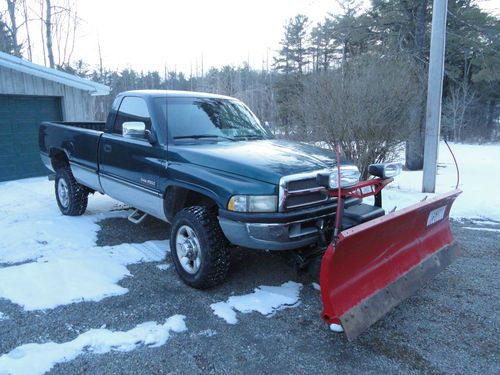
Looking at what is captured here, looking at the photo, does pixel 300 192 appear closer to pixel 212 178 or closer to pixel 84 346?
pixel 212 178

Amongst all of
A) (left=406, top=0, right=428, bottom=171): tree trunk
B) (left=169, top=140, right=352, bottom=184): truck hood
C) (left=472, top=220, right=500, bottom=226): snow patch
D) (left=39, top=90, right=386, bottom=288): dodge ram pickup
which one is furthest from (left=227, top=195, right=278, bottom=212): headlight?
(left=406, top=0, right=428, bottom=171): tree trunk

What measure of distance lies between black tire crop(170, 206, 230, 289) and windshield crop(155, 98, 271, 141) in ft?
3.33

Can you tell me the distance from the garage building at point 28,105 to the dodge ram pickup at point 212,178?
5.69 m

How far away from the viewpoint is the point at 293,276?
4352mm

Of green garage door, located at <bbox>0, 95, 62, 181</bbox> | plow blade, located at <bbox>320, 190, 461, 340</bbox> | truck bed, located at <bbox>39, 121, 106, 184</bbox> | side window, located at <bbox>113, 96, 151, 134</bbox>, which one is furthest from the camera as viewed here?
green garage door, located at <bbox>0, 95, 62, 181</bbox>

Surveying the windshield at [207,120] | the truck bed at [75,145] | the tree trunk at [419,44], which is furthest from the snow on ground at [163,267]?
the tree trunk at [419,44]

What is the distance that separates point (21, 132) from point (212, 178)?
8.99 meters

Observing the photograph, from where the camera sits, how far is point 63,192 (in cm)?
664

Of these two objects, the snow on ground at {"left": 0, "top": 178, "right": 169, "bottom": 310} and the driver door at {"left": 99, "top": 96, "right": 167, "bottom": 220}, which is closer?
the snow on ground at {"left": 0, "top": 178, "right": 169, "bottom": 310}

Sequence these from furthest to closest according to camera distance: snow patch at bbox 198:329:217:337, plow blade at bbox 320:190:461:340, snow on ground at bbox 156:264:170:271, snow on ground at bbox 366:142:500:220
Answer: snow on ground at bbox 366:142:500:220
snow on ground at bbox 156:264:170:271
snow patch at bbox 198:329:217:337
plow blade at bbox 320:190:461:340

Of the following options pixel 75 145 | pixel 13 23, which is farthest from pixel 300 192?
pixel 13 23

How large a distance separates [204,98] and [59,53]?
90.5ft

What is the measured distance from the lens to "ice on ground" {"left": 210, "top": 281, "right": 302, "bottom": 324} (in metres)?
3.54

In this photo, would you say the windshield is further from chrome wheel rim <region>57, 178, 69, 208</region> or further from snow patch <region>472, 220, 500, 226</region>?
snow patch <region>472, 220, 500, 226</region>
